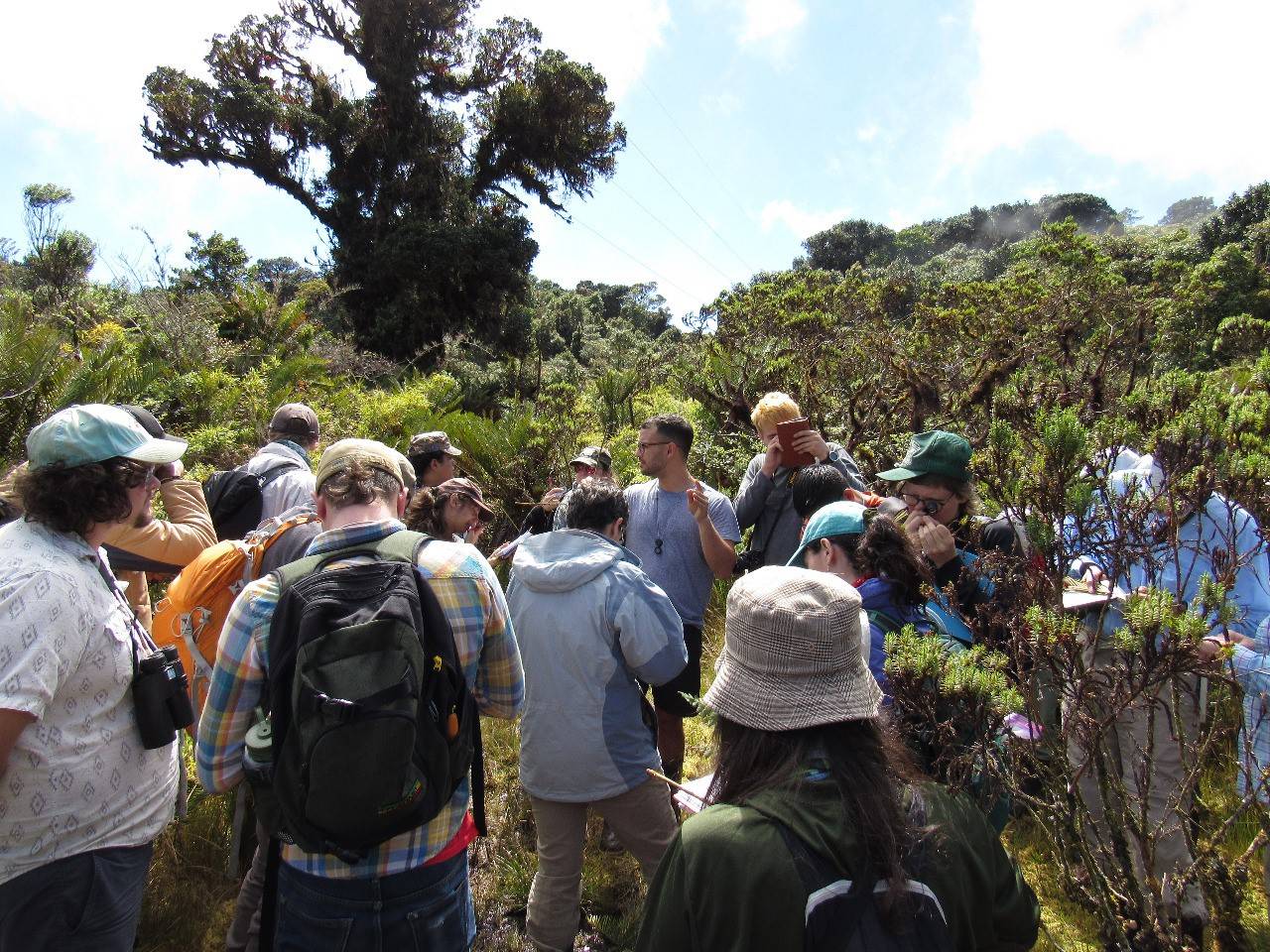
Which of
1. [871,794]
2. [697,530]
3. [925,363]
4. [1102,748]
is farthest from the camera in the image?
[925,363]

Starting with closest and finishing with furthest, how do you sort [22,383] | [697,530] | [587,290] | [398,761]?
[398,761], [697,530], [22,383], [587,290]

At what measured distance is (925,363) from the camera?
690cm

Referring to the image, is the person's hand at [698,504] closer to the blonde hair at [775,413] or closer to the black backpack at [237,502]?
the blonde hair at [775,413]

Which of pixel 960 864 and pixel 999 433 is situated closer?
pixel 960 864

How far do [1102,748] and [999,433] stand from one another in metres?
0.89

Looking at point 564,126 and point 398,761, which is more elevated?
point 564,126

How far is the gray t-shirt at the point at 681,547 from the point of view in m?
3.43

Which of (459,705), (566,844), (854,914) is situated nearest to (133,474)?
(459,705)

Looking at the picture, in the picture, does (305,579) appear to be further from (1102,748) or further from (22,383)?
(22,383)

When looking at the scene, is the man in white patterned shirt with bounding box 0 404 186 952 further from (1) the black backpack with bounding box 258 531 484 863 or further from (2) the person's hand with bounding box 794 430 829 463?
(2) the person's hand with bounding box 794 430 829 463

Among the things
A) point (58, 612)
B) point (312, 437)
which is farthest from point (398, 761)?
point (312, 437)

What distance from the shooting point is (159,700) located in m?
1.78

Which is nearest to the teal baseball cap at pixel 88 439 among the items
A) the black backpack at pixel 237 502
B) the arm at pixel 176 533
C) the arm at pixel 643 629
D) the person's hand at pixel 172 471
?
the arm at pixel 176 533

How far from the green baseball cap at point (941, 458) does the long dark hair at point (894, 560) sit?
63cm
